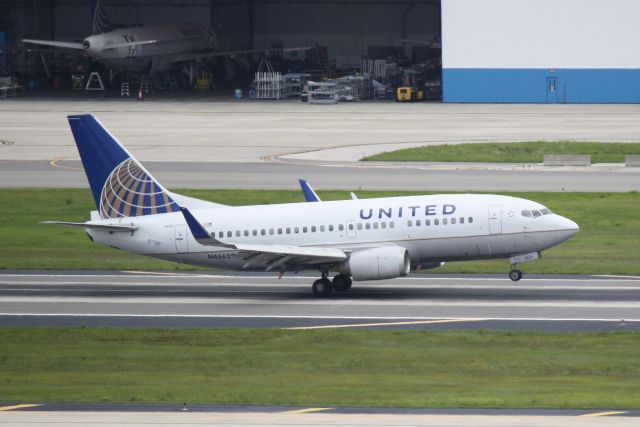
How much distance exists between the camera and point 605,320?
39.8m

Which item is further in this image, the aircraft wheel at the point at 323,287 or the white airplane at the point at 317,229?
the aircraft wheel at the point at 323,287

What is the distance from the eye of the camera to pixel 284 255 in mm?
43438

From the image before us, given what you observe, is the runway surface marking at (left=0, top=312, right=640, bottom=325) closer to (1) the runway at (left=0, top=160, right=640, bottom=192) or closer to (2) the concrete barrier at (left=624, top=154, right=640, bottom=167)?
(1) the runway at (left=0, top=160, right=640, bottom=192)

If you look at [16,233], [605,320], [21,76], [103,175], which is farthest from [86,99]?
[605,320]

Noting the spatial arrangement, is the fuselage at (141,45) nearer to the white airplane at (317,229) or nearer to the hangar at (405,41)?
the hangar at (405,41)

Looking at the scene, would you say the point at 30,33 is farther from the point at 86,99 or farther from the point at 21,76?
the point at 86,99

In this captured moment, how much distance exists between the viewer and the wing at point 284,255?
141ft

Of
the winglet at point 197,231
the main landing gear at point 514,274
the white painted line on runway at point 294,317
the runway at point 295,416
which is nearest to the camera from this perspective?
the runway at point 295,416

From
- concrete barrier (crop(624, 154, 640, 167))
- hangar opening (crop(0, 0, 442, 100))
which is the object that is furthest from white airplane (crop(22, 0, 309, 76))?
concrete barrier (crop(624, 154, 640, 167))

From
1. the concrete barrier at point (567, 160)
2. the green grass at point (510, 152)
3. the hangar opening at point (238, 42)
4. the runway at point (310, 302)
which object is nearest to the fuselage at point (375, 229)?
the runway at point (310, 302)

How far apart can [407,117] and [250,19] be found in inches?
2413

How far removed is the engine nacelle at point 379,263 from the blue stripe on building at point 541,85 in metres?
83.1

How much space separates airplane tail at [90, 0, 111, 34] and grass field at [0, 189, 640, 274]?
71.7m

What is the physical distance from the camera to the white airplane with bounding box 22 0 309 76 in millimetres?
137125
